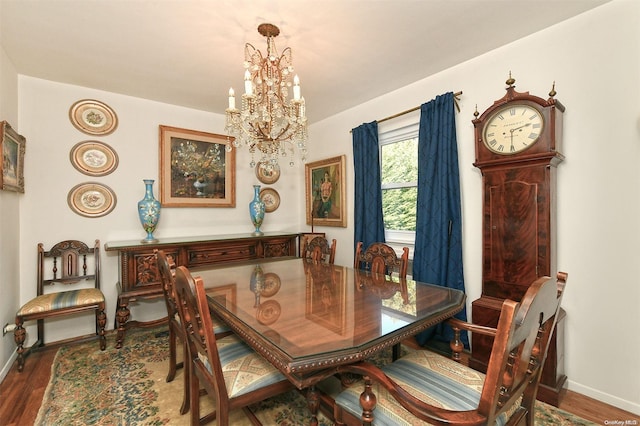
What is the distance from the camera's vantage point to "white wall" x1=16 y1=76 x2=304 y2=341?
262 centimetres

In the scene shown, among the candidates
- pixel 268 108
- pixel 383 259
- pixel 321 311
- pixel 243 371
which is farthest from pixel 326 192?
pixel 243 371

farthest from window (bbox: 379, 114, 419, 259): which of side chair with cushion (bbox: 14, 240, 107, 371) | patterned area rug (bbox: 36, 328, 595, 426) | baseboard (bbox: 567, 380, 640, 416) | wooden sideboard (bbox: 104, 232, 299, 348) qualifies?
side chair with cushion (bbox: 14, 240, 107, 371)

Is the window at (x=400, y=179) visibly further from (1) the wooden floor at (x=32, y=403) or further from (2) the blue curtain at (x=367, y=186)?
(1) the wooden floor at (x=32, y=403)

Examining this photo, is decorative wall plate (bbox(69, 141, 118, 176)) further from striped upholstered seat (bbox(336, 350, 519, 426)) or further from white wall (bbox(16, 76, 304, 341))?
striped upholstered seat (bbox(336, 350, 519, 426))

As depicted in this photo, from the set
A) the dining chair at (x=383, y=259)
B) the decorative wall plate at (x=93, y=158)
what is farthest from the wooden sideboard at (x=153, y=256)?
the dining chair at (x=383, y=259)

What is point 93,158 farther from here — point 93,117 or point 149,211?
point 149,211

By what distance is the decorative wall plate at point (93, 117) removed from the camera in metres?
2.80

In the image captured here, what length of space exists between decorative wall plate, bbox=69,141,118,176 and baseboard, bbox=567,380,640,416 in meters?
4.38

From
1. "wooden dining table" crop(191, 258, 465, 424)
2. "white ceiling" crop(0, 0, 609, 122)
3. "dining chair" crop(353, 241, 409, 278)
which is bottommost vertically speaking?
"wooden dining table" crop(191, 258, 465, 424)

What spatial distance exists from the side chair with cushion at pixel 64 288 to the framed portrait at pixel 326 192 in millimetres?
2516

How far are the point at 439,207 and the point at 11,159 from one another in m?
3.55

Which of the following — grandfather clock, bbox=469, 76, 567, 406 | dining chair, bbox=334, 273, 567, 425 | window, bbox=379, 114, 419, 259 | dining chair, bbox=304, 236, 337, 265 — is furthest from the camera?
window, bbox=379, 114, 419, 259

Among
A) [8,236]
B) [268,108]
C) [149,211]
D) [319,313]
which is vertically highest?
[268,108]

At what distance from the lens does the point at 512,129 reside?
1967 millimetres
